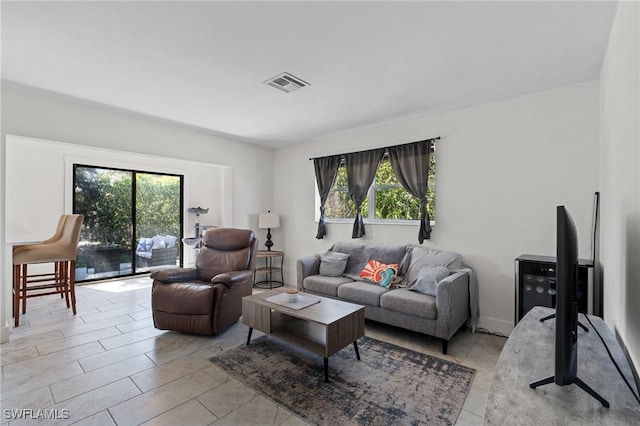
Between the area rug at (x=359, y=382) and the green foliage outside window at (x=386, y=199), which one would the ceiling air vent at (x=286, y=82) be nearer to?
the green foliage outside window at (x=386, y=199)

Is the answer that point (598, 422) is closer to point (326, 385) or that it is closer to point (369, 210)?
point (326, 385)

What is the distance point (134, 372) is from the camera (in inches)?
92.2

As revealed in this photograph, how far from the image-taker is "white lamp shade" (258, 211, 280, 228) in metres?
5.20

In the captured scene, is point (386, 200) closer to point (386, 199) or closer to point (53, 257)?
point (386, 199)

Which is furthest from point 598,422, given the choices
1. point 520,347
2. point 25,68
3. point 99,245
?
point 99,245

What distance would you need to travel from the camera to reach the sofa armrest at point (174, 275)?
3176 millimetres

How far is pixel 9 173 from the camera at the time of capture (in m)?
4.55

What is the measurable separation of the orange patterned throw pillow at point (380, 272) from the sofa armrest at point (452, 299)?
678 mm

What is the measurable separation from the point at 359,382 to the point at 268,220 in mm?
3419

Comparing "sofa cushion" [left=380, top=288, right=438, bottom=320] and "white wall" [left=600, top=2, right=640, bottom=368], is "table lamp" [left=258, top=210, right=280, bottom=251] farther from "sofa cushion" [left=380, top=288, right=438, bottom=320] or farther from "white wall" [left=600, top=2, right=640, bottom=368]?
"white wall" [left=600, top=2, right=640, bottom=368]

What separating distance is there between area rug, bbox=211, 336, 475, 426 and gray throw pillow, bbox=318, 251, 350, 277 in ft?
3.77

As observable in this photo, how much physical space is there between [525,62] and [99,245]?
21.8 feet

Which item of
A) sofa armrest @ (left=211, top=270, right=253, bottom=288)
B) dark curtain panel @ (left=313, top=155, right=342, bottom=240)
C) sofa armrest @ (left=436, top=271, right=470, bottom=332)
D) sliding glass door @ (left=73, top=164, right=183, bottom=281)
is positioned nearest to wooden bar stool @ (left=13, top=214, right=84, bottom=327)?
sliding glass door @ (left=73, top=164, right=183, bottom=281)

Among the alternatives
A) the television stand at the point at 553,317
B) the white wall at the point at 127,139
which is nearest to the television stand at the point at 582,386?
the television stand at the point at 553,317
